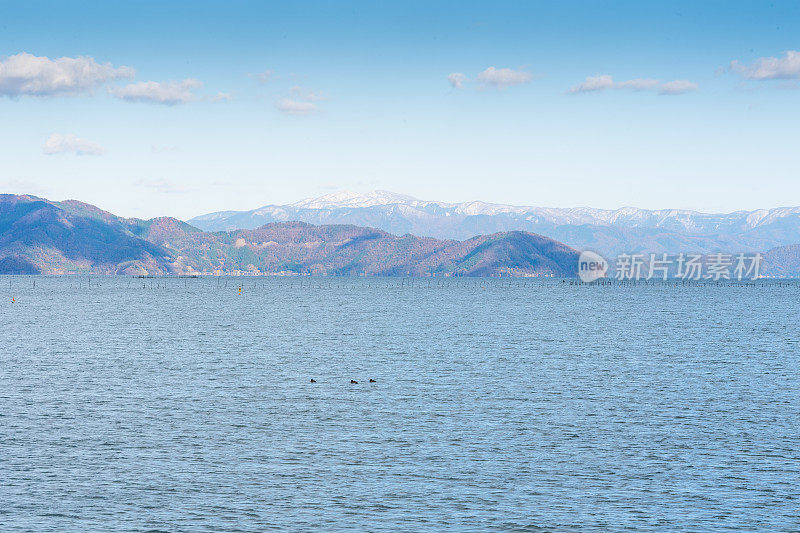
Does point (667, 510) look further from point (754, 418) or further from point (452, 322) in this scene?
point (452, 322)

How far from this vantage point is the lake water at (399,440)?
122ft

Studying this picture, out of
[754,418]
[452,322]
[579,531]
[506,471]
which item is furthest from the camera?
[452,322]

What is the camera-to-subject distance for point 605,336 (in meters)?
137

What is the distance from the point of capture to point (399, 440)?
169 feet

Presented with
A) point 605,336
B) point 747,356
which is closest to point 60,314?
point 605,336

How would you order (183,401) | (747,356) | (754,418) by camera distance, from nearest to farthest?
(754,418)
(183,401)
(747,356)

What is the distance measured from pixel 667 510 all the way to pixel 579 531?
5526 millimetres

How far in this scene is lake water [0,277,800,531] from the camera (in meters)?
37.2

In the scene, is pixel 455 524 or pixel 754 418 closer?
pixel 455 524

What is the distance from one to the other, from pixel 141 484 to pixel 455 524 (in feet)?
55.3

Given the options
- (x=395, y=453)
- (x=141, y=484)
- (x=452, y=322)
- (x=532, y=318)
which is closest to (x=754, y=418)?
(x=395, y=453)

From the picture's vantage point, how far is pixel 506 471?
44094 millimetres

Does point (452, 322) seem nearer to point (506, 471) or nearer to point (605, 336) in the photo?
point (605, 336)

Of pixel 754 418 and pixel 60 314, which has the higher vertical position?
pixel 754 418
